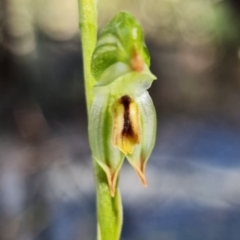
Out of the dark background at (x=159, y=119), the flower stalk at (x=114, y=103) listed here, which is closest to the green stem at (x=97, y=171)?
the flower stalk at (x=114, y=103)

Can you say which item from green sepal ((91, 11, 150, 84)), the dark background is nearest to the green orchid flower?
green sepal ((91, 11, 150, 84))

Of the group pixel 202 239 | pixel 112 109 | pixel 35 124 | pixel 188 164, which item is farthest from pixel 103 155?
pixel 35 124

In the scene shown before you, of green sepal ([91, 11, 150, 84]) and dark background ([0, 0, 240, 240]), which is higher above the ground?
green sepal ([91, 11, 150, 84])

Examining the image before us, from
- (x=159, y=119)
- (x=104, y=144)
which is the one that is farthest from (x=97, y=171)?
(x=159, y=119)

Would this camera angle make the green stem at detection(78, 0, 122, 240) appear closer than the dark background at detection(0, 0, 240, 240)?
Yes

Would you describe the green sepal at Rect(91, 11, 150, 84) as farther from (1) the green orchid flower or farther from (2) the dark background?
(2) the dark background

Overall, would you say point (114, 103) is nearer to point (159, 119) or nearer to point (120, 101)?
point (120, 101)

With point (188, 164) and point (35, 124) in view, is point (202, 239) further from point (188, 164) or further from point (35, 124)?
point (35, 124)
